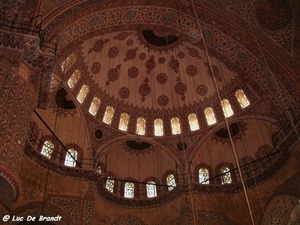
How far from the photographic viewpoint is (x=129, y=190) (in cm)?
1327

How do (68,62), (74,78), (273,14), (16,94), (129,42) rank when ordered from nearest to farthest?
(16,94) → (273,14) → (68,62) → (74,78) → (129,42)

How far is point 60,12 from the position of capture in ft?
29.7

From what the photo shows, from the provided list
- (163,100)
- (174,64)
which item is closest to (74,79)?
(163,100)

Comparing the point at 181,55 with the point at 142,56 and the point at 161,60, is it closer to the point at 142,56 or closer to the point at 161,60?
the point at 161,60

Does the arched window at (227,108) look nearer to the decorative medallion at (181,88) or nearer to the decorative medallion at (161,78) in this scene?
the decorative medallion at (181,88)

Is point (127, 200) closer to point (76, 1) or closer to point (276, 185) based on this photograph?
point (276, 185)

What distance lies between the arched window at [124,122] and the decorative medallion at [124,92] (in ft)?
2.49

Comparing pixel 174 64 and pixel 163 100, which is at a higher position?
pixel 174 64

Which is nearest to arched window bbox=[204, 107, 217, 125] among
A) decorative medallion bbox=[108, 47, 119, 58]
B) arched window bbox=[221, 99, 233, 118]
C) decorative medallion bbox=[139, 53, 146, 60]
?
arched window bbox=[221, 99, 233, 118]

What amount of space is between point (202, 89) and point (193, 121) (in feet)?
4.55

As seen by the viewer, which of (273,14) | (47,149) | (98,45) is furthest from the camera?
(98,45)

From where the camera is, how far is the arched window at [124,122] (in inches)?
531

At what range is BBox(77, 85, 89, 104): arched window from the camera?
12.5 m

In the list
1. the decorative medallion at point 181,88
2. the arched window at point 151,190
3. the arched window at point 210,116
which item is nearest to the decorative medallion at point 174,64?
the decorative medallion at point 181,88
